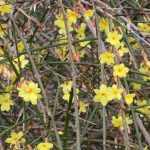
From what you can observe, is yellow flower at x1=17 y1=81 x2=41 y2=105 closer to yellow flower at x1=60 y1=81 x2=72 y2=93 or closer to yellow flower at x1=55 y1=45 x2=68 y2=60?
yellow flower at x1=60 y1=81 x2=72 y2=93

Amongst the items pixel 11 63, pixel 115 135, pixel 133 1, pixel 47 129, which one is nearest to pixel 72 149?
pixel 115 135

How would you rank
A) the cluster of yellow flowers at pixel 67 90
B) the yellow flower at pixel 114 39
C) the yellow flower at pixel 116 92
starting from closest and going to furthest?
the yellow flower at pixel 116 92
the yellow flower at pixel 114 39
the cluster of yellow flowers at pixel 67 90

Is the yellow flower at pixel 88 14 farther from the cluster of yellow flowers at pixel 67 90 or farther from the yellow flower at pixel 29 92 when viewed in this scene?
the yellow flower at pixel 29 92

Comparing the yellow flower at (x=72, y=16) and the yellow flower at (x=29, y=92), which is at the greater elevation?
the yellow flower at (x=72, y=16)

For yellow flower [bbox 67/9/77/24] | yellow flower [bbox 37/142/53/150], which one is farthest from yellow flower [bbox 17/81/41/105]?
yellow flower [bbox 67/9/77/24]

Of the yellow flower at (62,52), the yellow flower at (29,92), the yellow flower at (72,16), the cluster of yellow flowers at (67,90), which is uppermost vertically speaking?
the yellow flower at (72,16)

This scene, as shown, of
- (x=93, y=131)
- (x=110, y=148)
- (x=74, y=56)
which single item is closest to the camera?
(x=74, y=56)

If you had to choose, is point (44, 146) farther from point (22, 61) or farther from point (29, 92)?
point (22, 61)

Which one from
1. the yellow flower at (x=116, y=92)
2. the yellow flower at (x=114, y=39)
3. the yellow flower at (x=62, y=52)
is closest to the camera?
the yellow flower at (x=116, y=92)

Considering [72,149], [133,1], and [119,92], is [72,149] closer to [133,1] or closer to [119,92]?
[119,92]

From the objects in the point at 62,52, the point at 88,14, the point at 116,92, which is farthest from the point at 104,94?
the point at 62,52

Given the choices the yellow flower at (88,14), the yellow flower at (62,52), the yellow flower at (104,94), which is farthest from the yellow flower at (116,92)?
the yellow flower at (62,52)
